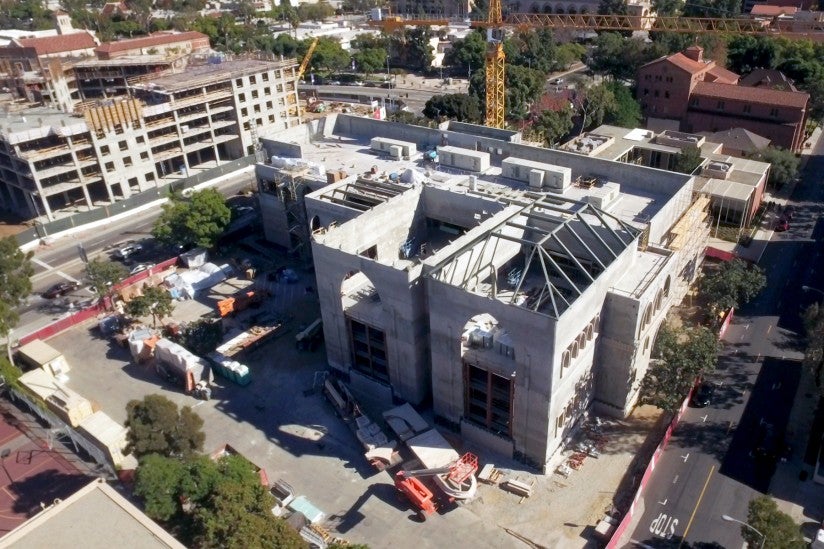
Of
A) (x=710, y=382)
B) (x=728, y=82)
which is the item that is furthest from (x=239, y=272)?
(x=728, y=82)

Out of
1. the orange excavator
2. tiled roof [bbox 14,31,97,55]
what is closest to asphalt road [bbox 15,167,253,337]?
the orange excavator

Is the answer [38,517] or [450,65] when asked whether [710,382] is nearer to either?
[38,517]

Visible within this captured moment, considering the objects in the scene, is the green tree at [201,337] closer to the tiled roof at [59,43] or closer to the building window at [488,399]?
the building window at [488,399]

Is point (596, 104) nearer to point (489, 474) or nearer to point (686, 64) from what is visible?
point (686, 64)

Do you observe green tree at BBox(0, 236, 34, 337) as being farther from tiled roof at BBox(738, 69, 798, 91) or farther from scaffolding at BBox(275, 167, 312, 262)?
tiled roof at BBox(738, 69, 798, 91)

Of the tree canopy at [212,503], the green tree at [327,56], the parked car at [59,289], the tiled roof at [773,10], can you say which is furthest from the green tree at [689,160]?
the tiled roof at [773,10]
